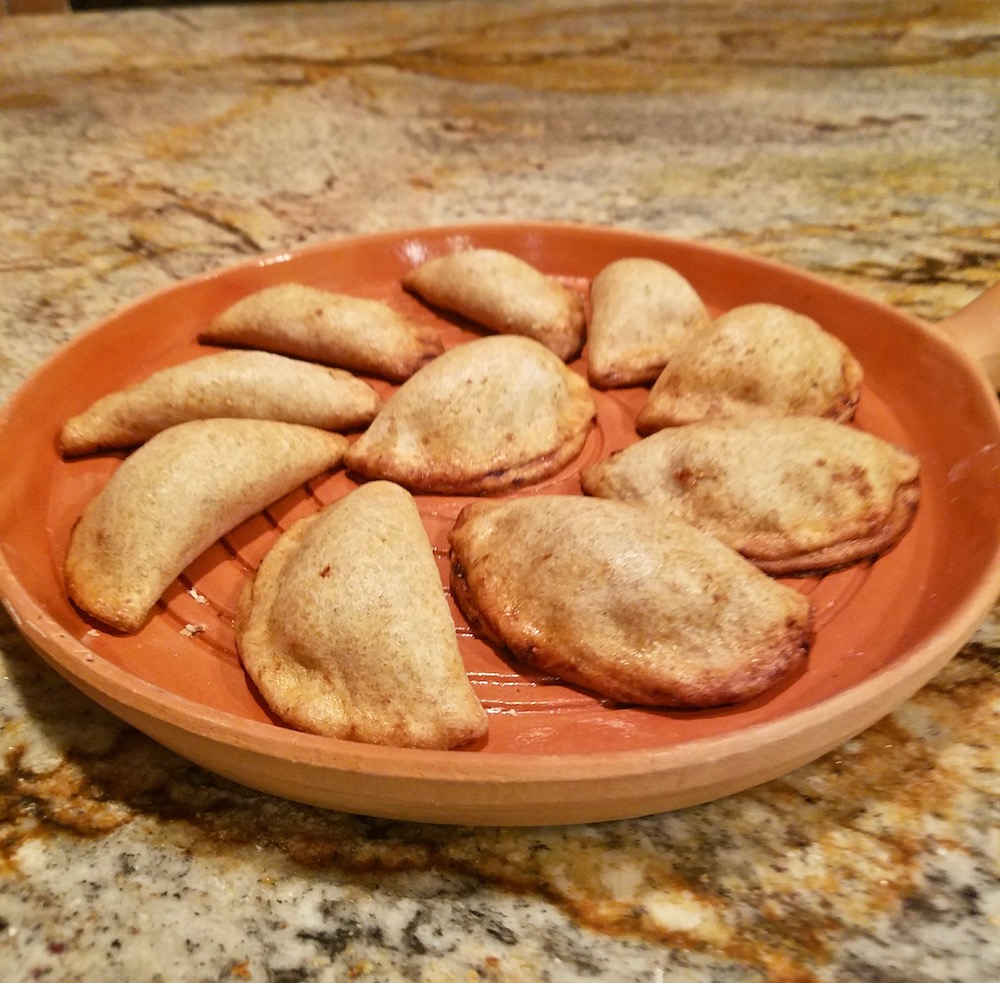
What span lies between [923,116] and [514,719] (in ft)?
6.95

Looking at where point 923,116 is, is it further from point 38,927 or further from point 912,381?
point 38,927

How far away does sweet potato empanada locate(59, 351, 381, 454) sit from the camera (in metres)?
1.02

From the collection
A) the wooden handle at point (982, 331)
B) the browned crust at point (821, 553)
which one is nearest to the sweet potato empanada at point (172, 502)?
the browned crust at point (821, 553)

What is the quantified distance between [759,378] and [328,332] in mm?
596

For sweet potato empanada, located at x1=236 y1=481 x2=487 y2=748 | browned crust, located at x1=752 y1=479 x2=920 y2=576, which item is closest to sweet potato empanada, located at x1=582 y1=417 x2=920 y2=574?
browned crust, located at x1=752 y1=479 x2=920 y2=576

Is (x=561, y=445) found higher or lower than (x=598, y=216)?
lower

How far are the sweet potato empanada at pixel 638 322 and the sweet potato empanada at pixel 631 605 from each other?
A: 347 mm

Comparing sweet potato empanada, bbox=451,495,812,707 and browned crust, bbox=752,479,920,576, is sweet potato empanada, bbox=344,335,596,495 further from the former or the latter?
browned crust, bbox=752,479,920,576

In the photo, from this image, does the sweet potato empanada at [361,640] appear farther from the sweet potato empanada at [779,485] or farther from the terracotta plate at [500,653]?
the sweet potato empanada at [779,485]

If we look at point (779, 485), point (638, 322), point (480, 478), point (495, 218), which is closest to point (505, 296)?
point (638, 322)

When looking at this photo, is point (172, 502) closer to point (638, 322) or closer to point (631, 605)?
point (631, 605)

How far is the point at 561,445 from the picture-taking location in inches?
41.4

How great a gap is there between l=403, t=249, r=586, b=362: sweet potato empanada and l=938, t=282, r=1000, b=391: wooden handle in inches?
19.8

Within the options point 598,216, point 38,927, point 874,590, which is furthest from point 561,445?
point 598,216
